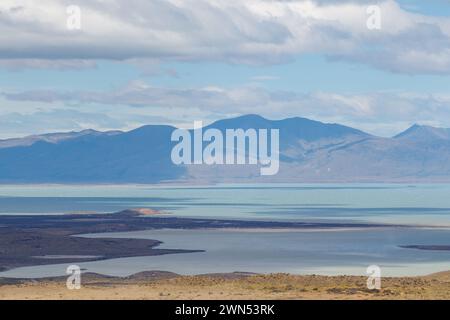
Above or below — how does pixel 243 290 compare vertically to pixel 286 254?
below

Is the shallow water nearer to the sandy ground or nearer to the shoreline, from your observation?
the shoreline

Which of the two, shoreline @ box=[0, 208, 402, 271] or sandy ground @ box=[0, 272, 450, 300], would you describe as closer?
sandy ground @ box=[0, 272, 450, 300]

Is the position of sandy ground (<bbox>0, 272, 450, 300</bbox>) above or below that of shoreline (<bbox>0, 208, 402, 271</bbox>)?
below

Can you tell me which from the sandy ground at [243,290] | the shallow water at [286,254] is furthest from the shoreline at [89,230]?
the sandy ground at [243,290]

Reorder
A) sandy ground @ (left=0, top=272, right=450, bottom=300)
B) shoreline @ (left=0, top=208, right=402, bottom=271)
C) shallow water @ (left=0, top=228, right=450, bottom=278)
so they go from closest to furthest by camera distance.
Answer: sandy ground @ (left=0, top=272, right=450, bottom=300) → shallow water @ (left=0, top=228, right=450, bottom=278) → shoreline @ (left=0, top=208, right=402, bottom=271)

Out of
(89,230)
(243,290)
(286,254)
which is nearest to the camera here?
(243,290)

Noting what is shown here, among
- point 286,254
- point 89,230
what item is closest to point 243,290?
point 286,254

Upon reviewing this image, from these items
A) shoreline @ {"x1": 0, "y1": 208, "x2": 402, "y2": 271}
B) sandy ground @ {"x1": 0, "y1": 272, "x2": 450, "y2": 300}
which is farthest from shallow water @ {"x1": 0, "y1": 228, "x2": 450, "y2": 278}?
sandy ground @ {"x1": 0, "y1": 272, "x2": 450, "y2": 300}

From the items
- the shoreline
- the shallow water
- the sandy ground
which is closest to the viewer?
the sandy ground

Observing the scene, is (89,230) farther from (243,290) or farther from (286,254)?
(243,290)

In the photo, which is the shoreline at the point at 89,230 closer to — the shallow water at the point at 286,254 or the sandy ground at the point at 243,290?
the shallow water at the point at 286,254

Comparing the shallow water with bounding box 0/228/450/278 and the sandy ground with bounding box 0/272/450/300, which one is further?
the shallow water with bounding box 0/228/450/278

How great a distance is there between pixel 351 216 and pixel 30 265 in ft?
231
